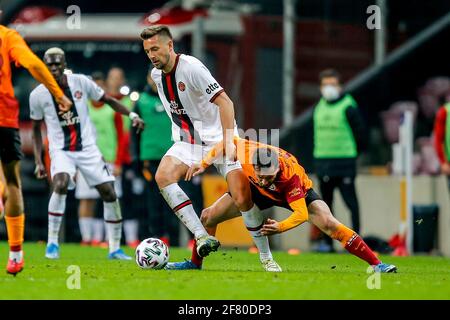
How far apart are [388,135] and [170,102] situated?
861 cm

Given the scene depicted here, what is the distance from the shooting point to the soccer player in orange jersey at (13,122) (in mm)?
9641

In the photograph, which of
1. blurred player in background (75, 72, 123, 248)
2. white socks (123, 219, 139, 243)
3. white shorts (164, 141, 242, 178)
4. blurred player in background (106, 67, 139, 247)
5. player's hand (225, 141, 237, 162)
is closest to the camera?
player's hand (225, 141, 237, 162)

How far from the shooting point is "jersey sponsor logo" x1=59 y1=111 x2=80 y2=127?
44.3 feet

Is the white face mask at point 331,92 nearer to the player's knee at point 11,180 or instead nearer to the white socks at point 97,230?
the white socks at point 97,230

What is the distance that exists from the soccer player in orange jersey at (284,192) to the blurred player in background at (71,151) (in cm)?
270

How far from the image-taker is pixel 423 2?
68.3 feet

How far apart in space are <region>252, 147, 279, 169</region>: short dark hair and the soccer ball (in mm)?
1169

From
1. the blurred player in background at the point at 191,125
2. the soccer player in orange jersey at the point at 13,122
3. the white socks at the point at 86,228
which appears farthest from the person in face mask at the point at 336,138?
the soccer player in orange jersey at the point at 13,122

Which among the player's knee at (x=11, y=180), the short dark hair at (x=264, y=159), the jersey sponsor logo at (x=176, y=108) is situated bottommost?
the player's knee at (x=11, y=180)

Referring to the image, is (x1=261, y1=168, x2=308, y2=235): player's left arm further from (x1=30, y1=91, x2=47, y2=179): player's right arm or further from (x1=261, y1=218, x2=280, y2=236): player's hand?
(x1=30, y1=91, x2=47, y2=179): player's right arm

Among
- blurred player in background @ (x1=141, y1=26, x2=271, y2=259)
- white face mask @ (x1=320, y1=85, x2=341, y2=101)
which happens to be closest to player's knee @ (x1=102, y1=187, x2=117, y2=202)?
blurred player in background @ (x1=141, y1=26, x2=271, y2=259)

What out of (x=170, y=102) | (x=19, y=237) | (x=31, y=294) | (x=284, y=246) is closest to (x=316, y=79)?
(x=284, y=246)

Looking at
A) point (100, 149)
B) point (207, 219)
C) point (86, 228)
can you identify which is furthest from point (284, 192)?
point (100, 149)

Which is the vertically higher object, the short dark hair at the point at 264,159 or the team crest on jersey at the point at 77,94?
the team crest on jersey at the point at 77,94
